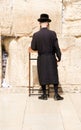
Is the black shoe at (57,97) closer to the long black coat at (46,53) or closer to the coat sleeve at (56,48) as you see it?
the long black coat at (46,53)

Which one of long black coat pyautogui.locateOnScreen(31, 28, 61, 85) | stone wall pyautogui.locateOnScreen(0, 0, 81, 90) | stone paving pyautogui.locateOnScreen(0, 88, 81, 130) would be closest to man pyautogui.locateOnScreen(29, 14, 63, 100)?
long black coat pyautogui.locateOnScreen(31, 28, 61, 85)

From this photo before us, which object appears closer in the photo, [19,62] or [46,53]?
[46,53]

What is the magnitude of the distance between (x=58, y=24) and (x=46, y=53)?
1.06 meters

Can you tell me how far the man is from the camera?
757 cm

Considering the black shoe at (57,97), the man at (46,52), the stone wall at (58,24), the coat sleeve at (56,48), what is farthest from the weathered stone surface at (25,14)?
the black shoe at (57,97)

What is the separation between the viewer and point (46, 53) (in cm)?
764

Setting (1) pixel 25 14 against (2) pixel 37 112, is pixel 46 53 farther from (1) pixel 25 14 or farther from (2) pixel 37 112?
(2) pixel 37 112

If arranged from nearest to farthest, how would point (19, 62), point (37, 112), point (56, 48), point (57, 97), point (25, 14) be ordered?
point (37, 112)
point (56, 48)
point (57, 97)
point (25, 14)
point (19, 62)

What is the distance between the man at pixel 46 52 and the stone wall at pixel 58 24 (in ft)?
2.63

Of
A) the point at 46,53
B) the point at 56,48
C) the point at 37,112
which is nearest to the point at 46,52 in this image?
the point at 46,53

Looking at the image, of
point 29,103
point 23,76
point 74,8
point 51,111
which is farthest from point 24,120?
point 74,8

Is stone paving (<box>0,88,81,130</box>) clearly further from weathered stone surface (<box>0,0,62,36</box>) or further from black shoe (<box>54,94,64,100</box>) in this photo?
weathered stone surface (<box>0,0,62,36</box>)

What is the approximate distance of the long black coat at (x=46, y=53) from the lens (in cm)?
757

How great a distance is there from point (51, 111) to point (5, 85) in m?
2.15
